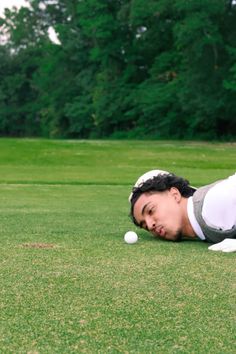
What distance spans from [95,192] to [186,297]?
24.0ft

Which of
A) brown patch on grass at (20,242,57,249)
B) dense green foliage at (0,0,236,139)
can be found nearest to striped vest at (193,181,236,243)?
brown patch on grass at (20,242,57,249)

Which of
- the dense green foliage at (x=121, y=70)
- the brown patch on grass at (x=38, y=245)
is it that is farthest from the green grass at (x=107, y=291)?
the dense green foliage at (x=121, y=70)

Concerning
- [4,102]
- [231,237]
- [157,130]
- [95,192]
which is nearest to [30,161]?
[95,192]

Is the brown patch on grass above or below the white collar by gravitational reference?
below

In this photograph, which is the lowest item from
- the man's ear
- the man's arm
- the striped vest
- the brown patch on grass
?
the brown patch on grass

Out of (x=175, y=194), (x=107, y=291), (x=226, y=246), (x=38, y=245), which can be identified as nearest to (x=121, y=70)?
(x=175, y=194)

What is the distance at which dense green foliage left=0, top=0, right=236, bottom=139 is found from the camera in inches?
1682

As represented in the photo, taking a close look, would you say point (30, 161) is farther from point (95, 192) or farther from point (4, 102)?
point (4, 102)

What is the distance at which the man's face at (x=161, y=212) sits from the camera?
4.50 metres

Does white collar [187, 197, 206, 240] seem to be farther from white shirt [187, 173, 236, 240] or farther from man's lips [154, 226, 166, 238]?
man's lips [154, 226, 166, 238]

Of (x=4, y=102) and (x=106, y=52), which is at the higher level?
(x=106, y=52)

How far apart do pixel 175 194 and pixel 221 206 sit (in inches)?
14.8

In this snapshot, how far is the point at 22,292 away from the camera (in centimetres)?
301

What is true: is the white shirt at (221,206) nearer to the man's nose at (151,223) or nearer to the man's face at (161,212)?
the man's face at (161,212)
